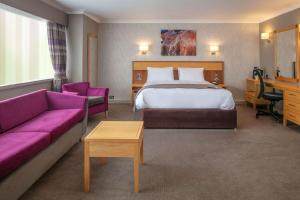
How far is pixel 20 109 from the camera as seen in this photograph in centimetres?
338

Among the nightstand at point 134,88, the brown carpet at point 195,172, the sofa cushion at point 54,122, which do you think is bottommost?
the brown carpet at point 195,172

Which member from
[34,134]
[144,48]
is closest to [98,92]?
[144,48]

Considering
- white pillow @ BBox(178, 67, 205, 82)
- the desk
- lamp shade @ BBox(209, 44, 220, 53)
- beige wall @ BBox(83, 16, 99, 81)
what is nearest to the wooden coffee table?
the desk

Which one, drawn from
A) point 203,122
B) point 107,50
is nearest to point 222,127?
point 203,122

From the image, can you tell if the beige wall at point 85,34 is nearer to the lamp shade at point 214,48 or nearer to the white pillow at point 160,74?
the white pillow at point 160,74

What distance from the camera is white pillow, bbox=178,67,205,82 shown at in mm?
7228

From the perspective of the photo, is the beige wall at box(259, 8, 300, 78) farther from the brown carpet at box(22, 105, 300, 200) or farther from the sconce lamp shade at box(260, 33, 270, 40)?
the brown carpet at box(22, 105, 300, 200)

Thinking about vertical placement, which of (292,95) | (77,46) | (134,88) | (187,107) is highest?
(77,46)

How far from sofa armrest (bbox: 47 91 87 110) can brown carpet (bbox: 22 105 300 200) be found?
2.08 feet

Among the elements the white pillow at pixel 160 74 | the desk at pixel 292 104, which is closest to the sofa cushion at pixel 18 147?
the desk at pixel 292 104

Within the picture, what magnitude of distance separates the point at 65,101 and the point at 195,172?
90.6 inches

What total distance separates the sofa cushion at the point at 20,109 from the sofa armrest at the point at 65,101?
0.35 ft

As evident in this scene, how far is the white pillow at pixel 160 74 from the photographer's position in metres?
7.21

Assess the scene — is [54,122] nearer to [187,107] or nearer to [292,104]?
[187,107]
